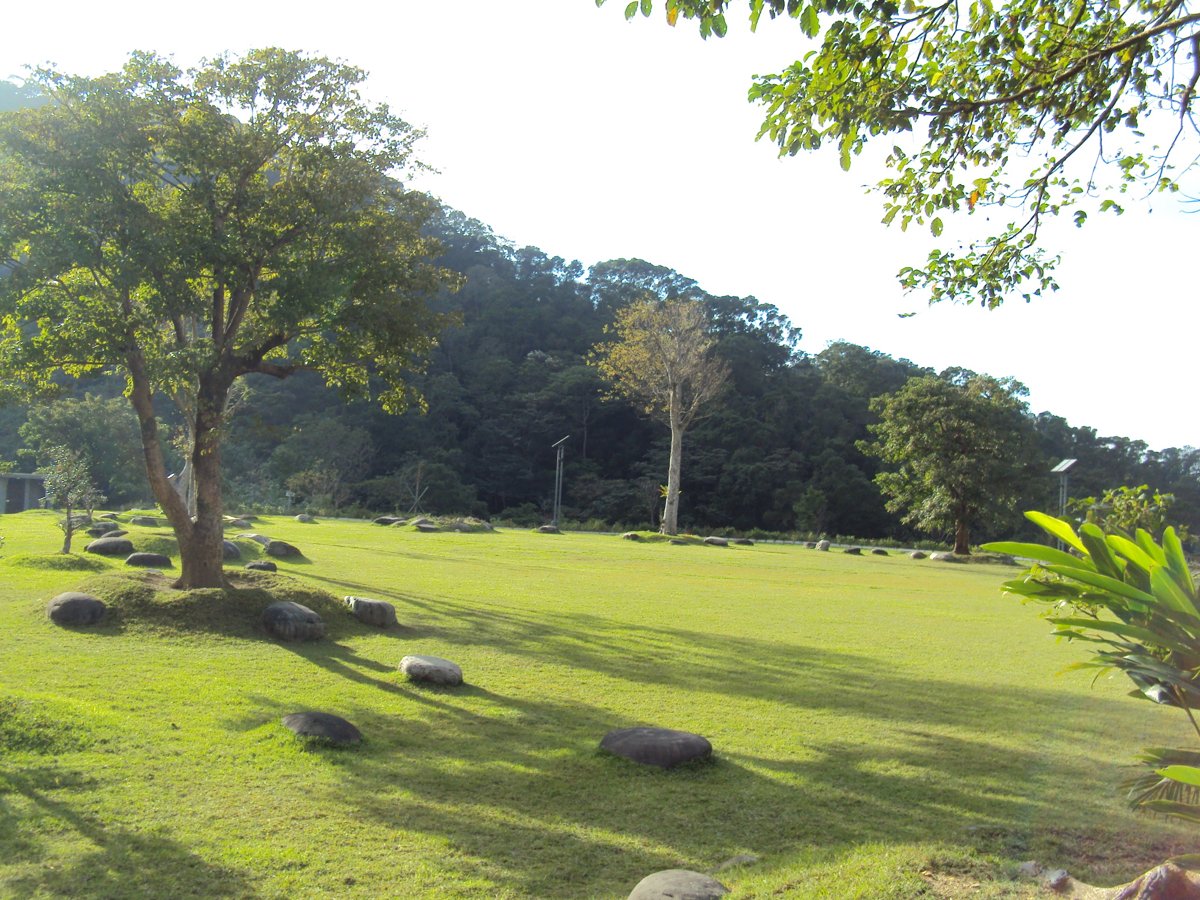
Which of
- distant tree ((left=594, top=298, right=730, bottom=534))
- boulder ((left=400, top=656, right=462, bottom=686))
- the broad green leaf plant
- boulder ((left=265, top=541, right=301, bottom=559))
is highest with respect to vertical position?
distant tree ((left=594, top=298, right=730, bottom=534))

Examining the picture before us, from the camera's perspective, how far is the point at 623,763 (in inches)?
257

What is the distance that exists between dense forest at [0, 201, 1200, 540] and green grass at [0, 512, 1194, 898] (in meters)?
34.4

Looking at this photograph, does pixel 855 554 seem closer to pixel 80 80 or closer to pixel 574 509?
pixel 574 509

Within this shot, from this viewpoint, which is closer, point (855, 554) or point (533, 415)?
point (855, 554)

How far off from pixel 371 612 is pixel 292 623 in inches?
51.7

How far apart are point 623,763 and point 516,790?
35.1 inches

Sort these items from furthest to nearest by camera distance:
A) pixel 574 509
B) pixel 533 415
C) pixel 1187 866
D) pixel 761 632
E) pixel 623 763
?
pixel 533 415 → pixel 574 509 → pixel 761 632 → pixel 623 763 → pixel 1187 866

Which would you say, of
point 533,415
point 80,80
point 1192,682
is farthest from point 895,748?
point 533,415

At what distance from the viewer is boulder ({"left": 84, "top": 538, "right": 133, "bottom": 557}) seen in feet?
57.6

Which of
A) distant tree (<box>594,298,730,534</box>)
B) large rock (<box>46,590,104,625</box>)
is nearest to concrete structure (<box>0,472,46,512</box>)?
distant tree (<box>594,298,730,534</box>)

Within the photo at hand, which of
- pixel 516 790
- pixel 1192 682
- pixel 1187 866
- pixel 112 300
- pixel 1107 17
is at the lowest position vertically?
pixel 516 790

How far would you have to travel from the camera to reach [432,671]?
8.76 metres

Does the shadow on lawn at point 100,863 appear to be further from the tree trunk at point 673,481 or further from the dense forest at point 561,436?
the dense forest at point 561,436

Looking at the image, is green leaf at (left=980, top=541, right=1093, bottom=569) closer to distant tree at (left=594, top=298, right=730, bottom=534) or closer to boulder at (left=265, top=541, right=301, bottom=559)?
boulder at (left=265, top=541, right=301, bottom=559)
